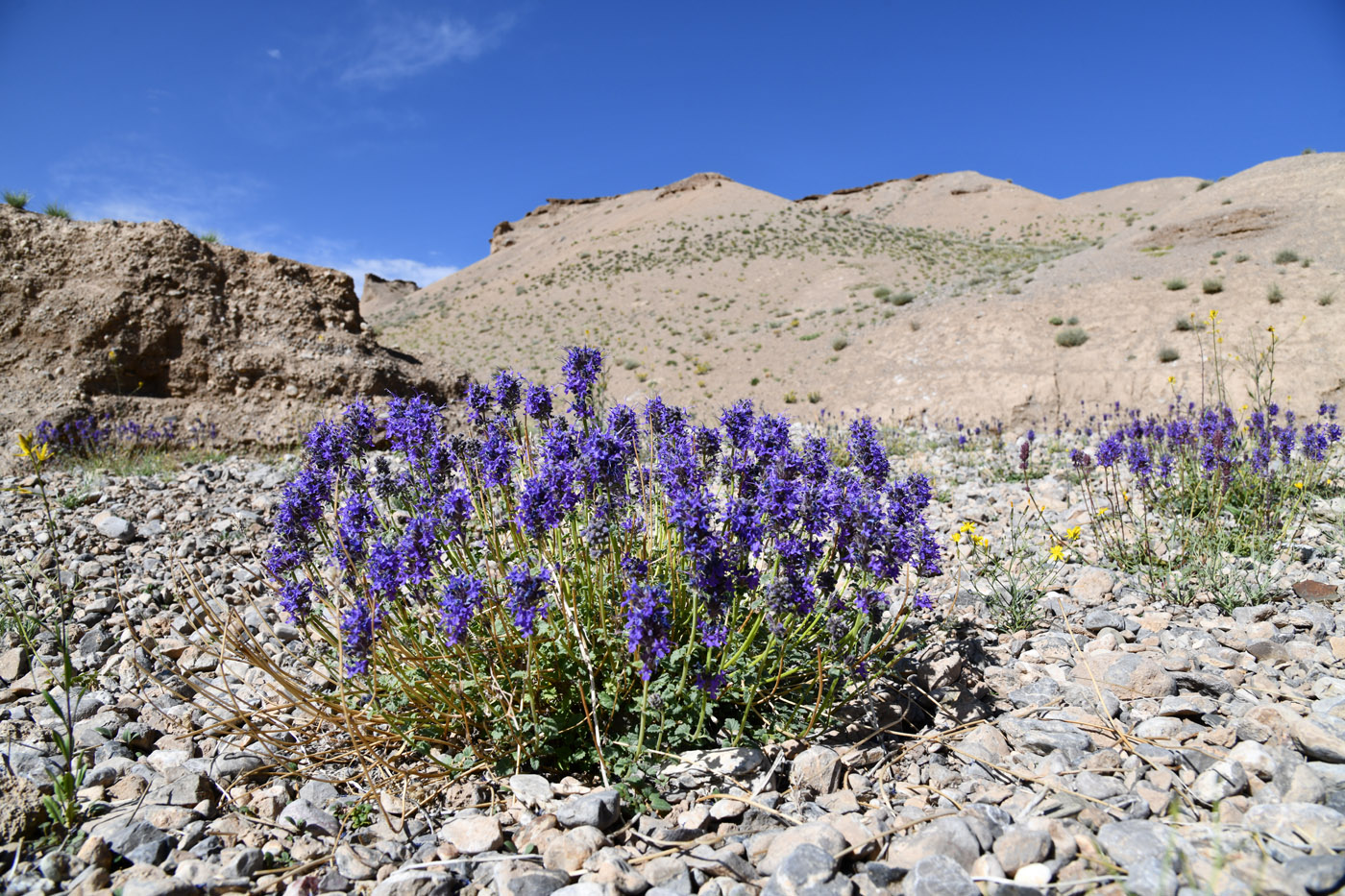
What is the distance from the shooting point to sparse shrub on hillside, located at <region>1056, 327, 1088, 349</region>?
1719 centimetres

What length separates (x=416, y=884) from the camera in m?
2.18

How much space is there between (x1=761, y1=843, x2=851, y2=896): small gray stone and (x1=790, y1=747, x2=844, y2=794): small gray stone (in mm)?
570

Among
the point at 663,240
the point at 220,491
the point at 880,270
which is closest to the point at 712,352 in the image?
the point at 880,270

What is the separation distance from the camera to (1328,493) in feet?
19.4

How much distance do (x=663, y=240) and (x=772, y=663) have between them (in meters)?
57.6

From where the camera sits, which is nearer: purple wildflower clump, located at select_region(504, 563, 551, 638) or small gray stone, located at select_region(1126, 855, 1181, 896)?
small gray stone, located at select_region(1126, 855, 1181, 896)

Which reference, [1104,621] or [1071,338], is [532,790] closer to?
[1104,621]

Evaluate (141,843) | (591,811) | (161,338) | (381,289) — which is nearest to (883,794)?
(591,811)

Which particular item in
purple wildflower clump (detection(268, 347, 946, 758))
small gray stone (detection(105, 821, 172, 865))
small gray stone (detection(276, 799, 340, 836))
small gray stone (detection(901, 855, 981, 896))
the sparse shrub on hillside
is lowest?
small gray stone (detection(276, 799, 340, 836))

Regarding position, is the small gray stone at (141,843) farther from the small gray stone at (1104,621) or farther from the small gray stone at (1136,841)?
the small gray stone at (1104,621)

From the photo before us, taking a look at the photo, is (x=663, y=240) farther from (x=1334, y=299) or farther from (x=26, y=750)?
(x=26, y=750)

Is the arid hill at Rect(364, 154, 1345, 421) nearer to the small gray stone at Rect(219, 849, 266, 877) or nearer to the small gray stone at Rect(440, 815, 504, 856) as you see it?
the small gray stone at Rect(440, 815, 504, 856)

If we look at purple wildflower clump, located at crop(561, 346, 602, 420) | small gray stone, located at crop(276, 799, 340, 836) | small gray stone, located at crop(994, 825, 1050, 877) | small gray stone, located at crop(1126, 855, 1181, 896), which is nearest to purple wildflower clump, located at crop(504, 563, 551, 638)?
small gray stone, located at crop(276, 799, 340, 836)

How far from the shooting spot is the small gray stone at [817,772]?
9.03ft
